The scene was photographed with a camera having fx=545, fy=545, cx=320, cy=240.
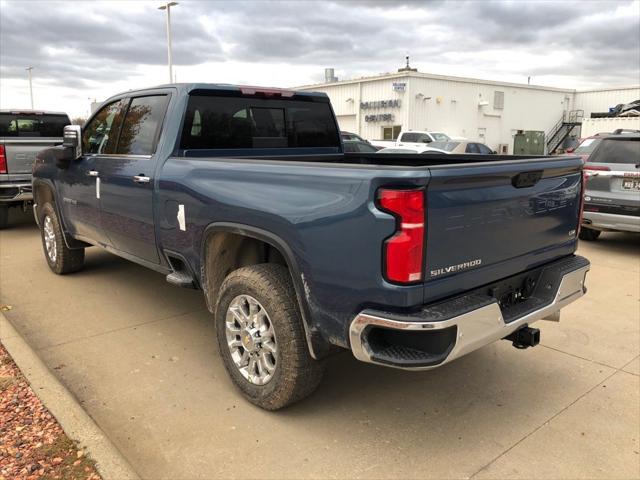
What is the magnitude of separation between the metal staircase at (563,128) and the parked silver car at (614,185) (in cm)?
3547

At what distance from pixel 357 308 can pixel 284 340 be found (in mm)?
590

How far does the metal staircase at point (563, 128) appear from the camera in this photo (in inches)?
1614

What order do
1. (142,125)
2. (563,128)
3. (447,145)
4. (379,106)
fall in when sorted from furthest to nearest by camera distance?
(563,128), (379,106), (447,145), (142,125)

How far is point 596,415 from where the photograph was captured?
3340 millimetres

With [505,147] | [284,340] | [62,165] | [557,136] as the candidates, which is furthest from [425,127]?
[284,340]

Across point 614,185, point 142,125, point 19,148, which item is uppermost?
point 142,125

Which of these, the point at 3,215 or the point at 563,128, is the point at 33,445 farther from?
the point at 563,128

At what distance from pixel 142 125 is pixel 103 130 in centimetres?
90

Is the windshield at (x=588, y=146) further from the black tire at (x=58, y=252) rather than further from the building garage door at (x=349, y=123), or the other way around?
the building garage door at (x=349, y=123)

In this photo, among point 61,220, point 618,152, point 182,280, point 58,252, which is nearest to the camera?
Answer: point 182,280

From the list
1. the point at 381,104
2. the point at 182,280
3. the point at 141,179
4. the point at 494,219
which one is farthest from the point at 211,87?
the point at 381,104

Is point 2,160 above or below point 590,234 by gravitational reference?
above

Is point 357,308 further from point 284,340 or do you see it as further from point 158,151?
point 158,151

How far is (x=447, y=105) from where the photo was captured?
106 ft
